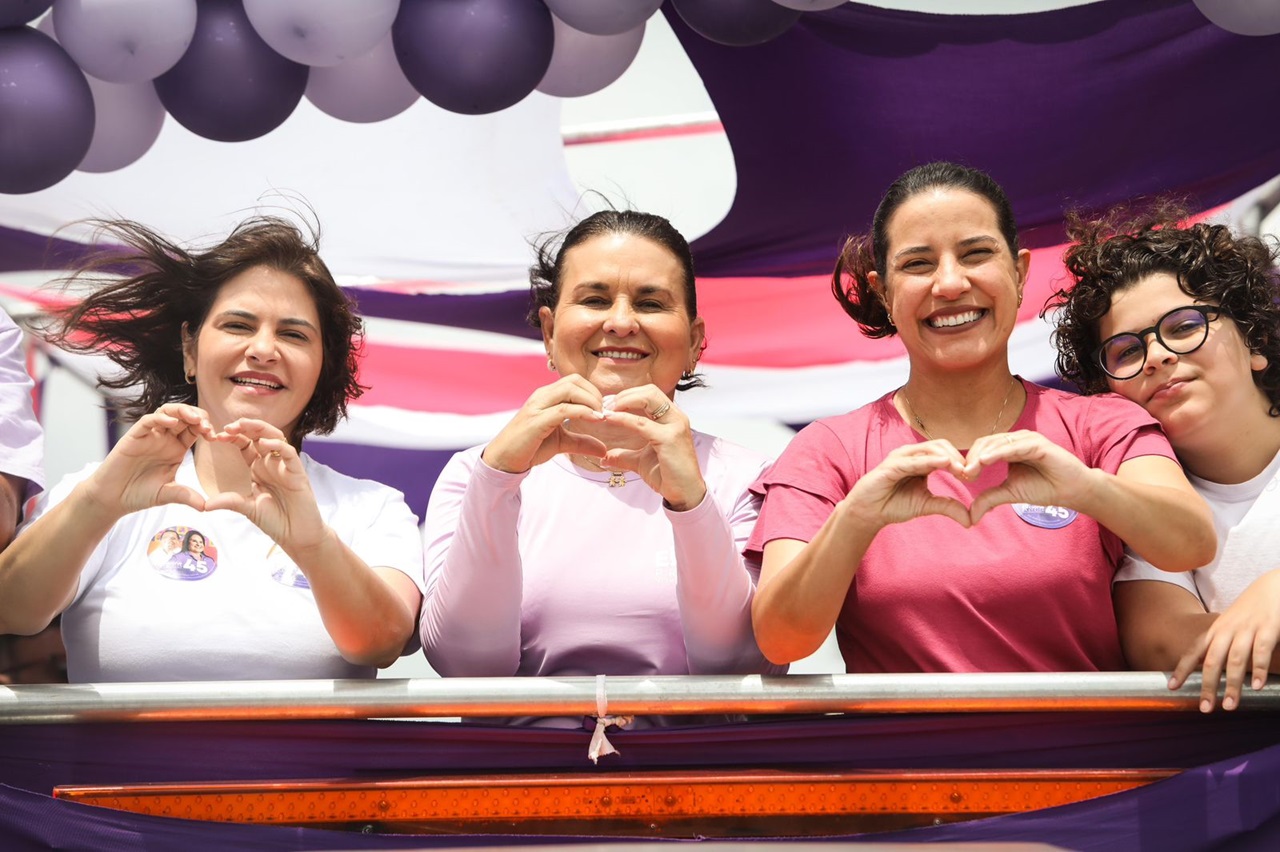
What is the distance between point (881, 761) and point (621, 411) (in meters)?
0.62

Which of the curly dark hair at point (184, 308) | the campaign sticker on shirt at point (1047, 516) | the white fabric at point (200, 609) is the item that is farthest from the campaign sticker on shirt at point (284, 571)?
the campaign sticker on shirt at point (1047, 516)

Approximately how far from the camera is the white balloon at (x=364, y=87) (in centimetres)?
309

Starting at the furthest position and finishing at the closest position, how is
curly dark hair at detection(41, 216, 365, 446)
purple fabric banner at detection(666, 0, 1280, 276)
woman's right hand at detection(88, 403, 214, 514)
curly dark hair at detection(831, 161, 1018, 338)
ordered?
purple fabric banner at detection(666, 0, 1280, 276) → curly dark hair at detection(41, 216, 365, 446) → curly dark hair at detection(831, 161, 1018, 338) → woman's right hand at detection(88, 403, 214, 514)

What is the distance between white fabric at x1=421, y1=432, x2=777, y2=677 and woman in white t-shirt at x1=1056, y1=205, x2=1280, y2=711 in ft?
2.04

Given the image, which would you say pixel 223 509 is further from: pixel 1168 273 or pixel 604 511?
pixel 1168 273

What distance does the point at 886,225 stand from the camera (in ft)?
7.80

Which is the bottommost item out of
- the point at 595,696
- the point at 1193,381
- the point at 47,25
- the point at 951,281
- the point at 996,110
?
the point at 595,696

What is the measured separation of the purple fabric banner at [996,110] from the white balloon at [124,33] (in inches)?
45.6

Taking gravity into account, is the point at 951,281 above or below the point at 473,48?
below

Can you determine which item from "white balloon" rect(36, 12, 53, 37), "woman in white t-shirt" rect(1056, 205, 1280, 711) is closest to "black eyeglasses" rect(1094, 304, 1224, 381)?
"woman in white t-shirt" rect(1056, 205, 1280, 711)

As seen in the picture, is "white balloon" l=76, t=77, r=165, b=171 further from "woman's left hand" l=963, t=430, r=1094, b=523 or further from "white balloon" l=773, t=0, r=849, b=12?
"woman's left hand" l=963, t=430, r=1094, b=523

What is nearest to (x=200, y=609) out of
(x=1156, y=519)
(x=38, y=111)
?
(x=38, y=111)

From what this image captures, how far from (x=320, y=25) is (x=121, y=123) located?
1.89 ft

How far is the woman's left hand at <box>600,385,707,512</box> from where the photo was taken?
6.55 ft
